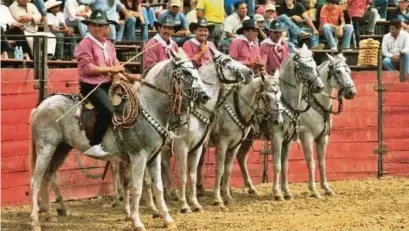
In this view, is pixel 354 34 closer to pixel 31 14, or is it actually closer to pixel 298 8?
pixel 298 8

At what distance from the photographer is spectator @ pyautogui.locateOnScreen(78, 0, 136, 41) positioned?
21.1m

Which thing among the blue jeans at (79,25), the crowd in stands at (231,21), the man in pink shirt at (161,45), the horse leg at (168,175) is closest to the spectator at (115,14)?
the crowd in stands at (231,21)

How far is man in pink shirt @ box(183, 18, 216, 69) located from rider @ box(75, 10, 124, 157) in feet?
10.3

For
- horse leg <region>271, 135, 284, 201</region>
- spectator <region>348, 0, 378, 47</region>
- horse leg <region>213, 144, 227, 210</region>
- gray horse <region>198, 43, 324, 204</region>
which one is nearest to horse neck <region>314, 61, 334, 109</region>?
gray horse <region>198, 43, 324, 204</region>

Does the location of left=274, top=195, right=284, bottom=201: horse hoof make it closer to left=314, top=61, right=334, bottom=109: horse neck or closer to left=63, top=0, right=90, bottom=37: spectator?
left=314, top=61, right=334, bottom=109: horse neck

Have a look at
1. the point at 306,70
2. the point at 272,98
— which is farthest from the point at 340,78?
the point at 272,98

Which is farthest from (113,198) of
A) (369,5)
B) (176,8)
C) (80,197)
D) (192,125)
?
(369,5)

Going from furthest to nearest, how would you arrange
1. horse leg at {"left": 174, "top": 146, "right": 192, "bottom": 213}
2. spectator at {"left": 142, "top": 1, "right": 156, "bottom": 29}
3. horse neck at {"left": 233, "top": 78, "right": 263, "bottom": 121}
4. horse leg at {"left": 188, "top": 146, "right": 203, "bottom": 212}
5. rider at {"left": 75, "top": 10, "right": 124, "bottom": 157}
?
spectator at {"left": 142, "top": 1, "right": 156, "bottom": 29} < horse neck at {"left": 233, "top": 78, "right": 263, "bottom": 121} < horse leg at {"left": 188, "top": 146, "right": 203, "bottom": 212} < horse leg at {"left": 174, "top": 146, "right": 192, "bottom": 213} < rider at {"left": 75, "top": 10, "right": 124, "bottom": 157}

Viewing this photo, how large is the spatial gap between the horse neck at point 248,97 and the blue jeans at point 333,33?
7210mm

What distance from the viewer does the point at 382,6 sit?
28000 millimetres

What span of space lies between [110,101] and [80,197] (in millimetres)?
4063

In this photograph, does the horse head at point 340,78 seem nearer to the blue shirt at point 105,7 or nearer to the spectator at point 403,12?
the blue shirt at point 105,7

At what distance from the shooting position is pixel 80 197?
726 inches

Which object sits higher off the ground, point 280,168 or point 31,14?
point 31,14
